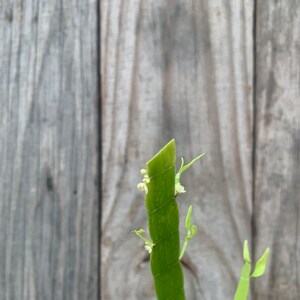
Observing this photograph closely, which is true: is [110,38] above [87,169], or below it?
above

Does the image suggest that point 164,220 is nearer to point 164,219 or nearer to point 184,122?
point 164,219

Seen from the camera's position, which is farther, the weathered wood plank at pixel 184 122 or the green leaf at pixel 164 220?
the weathered wood plank at pixel 184 122

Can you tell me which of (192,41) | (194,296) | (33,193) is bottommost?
(194,296)

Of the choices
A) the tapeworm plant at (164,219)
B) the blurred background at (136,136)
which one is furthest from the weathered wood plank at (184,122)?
the tapeworm plant at (164,219)

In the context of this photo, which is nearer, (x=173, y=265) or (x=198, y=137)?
(x=173, y=265)

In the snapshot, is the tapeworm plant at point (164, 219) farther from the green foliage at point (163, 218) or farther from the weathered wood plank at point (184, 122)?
the weathered wood plank at point (184, 122)

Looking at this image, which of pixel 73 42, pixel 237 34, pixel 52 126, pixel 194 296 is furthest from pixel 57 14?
pixel 194 296

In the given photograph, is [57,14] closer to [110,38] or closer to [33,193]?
[110,38]

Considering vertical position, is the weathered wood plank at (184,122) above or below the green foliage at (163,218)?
above

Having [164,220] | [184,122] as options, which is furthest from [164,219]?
[184,122]
